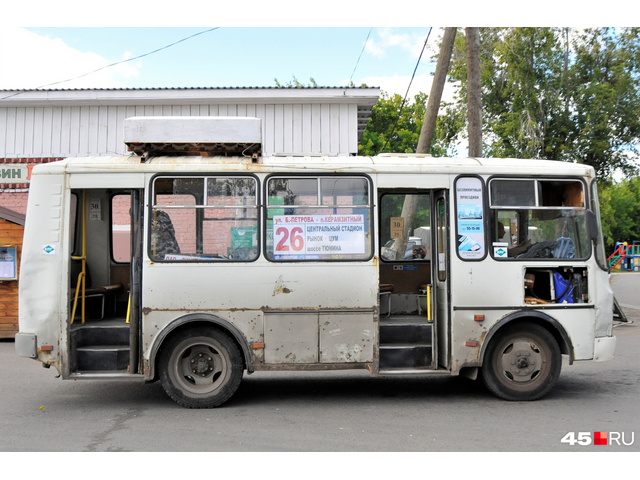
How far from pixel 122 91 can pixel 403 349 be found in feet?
36.6

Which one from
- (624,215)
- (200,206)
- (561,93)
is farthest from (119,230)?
(624,215)

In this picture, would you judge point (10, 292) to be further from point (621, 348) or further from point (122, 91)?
point (621, 348)

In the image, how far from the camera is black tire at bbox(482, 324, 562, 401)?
7.49 meters

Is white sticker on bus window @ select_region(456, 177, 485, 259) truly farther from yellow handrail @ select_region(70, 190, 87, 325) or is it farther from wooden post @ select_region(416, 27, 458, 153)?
wooden post @ select_region(416, 27, 458, 153)

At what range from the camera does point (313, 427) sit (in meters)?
6.45

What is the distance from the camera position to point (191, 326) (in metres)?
7.21

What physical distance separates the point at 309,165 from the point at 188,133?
4.82 ft

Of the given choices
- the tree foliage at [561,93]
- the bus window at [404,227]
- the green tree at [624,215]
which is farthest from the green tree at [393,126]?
the bus window at [404,227]

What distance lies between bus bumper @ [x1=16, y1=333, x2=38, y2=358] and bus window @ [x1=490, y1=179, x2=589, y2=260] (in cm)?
534

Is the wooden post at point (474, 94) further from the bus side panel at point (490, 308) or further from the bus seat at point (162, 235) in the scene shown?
the bus seat at point (162, 235)

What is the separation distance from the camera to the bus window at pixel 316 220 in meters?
7.30

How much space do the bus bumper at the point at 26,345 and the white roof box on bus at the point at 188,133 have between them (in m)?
2.42

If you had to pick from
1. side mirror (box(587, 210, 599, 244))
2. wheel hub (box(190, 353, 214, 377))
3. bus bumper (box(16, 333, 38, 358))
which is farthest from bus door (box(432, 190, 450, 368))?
bus bumper (box(16, 333, 38, 358))

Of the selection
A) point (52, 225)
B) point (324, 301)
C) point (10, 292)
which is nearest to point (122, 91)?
point (10, 292)
